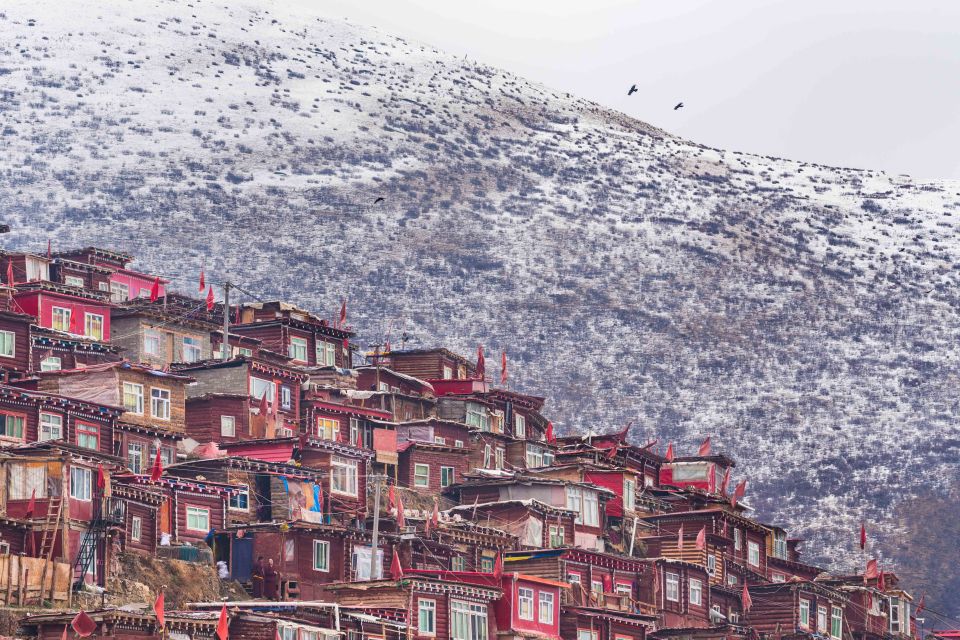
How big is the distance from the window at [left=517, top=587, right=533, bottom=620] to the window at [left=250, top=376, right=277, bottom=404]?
67.1ft

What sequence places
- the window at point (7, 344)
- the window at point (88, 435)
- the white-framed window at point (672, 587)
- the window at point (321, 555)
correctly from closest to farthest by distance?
the window at point (321, 555) → the window at point (88, 435) → the window at point (7, 344) → the white-framed window at point (672, 587)

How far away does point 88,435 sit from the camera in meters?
77.2

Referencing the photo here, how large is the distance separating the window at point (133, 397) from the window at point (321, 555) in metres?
11.4

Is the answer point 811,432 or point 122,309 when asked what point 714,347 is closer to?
point 811,432

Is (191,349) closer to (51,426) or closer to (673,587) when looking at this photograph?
(51,426)

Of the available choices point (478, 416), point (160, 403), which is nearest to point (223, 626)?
point (160, 403)

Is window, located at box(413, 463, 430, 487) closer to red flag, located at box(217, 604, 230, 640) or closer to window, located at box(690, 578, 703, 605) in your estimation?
window, located at box(690, 578, 703, 605)

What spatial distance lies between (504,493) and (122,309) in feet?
70.2

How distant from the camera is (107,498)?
222 ft

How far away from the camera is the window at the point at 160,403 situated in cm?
8369

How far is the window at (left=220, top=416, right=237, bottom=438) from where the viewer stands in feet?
291

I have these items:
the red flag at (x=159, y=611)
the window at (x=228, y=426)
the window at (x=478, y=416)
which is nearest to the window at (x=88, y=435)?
the window at (x=228, y=426)

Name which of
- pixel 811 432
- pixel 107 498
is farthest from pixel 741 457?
pixel 107 498

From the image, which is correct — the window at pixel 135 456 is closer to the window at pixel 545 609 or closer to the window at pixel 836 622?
the window at pixel 545 609
